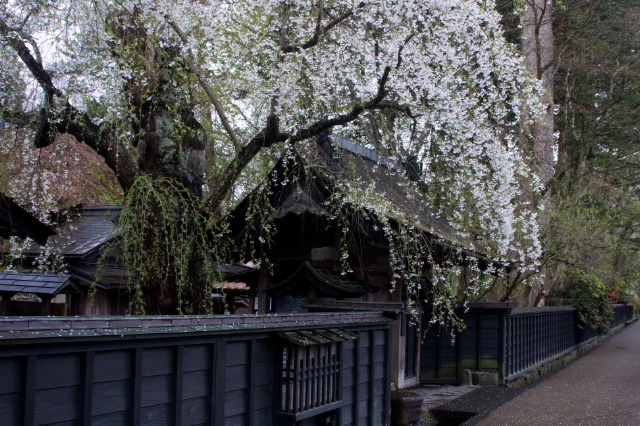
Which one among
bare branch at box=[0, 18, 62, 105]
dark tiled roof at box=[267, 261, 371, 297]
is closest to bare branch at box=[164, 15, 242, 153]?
bare branch at box=[0, 18, 62, 105]

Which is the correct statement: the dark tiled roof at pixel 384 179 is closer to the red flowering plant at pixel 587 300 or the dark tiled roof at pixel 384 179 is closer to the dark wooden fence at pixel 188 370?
the dark wooden fence at pixel 188 370

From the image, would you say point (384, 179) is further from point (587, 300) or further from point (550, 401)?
point (587, 300)

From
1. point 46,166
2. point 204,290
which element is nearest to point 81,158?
point 46,166

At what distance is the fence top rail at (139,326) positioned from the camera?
3230 mm

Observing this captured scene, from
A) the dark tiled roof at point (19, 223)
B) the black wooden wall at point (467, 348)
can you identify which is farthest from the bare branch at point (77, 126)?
the black wooden wall at point (467, 348)

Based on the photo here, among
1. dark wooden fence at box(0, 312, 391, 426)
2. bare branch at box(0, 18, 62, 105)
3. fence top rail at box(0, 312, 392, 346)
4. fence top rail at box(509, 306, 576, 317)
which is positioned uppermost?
bare branch at box(0, 18, 62, 105)

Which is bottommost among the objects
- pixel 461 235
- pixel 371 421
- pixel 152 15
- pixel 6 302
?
pixel 371 421

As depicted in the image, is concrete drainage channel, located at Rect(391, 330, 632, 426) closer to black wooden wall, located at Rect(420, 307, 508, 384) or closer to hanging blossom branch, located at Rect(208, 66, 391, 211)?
black wooden wall, located at Rect(420, 307, 508, 384)

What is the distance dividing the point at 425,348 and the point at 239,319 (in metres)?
7.64

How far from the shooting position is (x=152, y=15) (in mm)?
7859

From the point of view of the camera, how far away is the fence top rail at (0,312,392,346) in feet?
10.6

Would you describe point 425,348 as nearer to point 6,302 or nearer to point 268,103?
point 268,103

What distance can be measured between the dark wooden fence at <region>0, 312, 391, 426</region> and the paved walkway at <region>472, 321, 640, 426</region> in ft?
10.7

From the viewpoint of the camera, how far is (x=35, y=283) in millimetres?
9477
